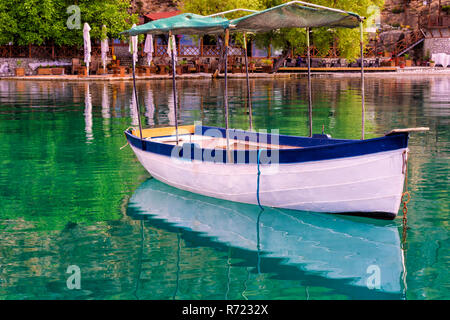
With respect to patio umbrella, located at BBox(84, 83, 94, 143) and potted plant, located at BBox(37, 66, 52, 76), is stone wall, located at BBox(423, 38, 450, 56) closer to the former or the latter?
potted plant, located at BBox(37, 66, 52, 76)

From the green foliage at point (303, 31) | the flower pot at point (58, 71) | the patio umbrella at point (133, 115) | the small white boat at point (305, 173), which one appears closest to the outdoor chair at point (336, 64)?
the green foliage at point (303, 31)

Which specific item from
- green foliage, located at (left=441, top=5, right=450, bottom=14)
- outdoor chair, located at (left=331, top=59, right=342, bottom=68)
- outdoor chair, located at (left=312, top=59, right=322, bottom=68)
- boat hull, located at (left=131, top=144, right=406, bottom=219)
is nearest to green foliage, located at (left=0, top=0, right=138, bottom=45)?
outdoor chair, located at (left=312, top=59, right=322, bottom=68)

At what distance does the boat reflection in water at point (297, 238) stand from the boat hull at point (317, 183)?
0.21m

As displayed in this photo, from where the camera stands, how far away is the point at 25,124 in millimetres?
20922

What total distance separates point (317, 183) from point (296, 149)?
0.64 m

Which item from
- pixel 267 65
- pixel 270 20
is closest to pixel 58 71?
pixel 267 65

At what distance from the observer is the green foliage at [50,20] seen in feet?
162

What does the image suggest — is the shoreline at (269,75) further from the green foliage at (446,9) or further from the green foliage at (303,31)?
the green foliage at (446,9)

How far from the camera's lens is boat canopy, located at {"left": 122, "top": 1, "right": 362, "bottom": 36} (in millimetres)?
10148

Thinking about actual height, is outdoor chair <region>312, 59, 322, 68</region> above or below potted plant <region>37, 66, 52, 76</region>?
above

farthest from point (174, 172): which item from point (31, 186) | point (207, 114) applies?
point (207, 114)

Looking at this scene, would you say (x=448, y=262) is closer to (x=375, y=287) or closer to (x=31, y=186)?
(x=375, y=287)
